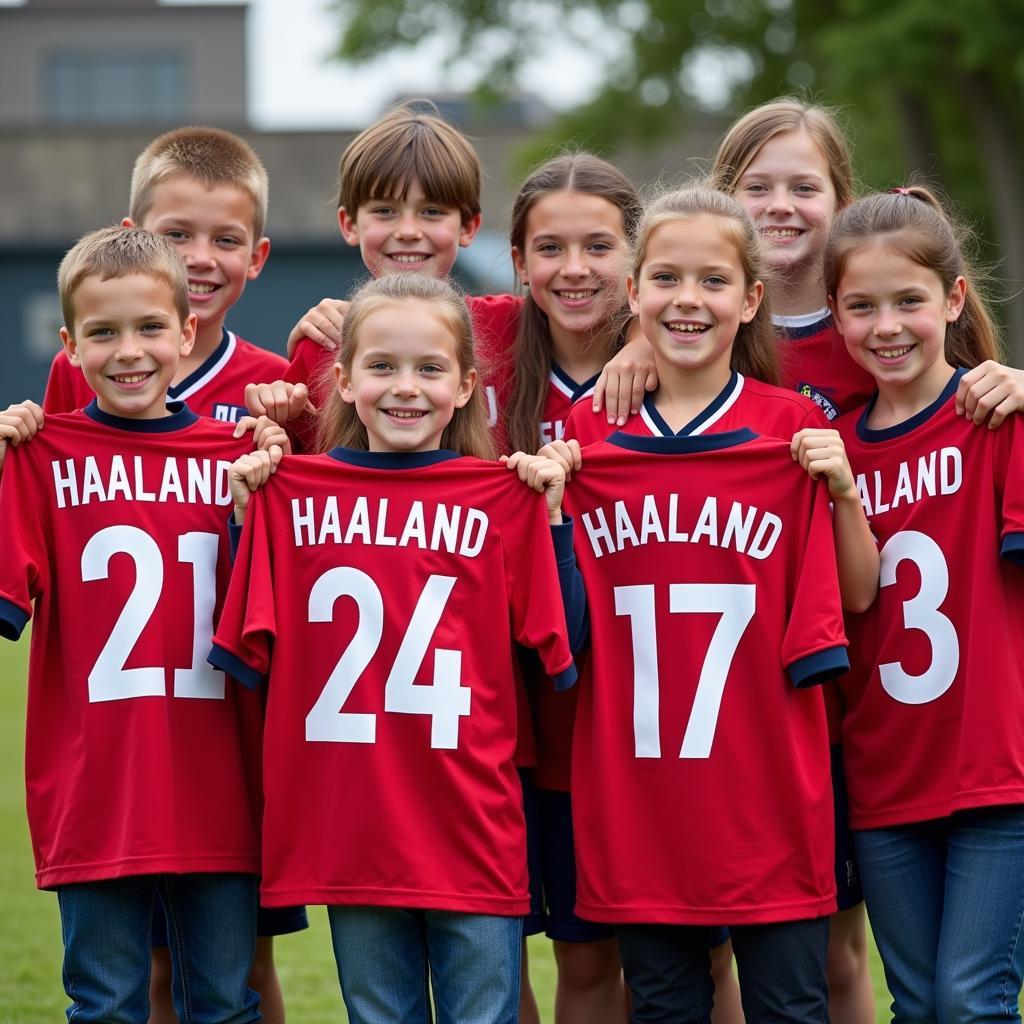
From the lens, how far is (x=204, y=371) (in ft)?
13.9

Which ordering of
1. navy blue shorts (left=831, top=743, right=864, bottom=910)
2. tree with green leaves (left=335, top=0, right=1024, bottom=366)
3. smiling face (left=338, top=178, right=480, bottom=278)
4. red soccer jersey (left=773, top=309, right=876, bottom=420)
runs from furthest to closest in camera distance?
1. tree with green leaves (left=335, top=0, right=1024, bottom=366)
2. smiling face (left=338, top=178, right=480, bottom=278)
3. red soccer jersey (left=773, top=309, right=876, bottom=420)
4. navy blue shorts (left=831, top=743, right=864, bottom=910)

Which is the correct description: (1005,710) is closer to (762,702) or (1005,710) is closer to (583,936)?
(762,702)

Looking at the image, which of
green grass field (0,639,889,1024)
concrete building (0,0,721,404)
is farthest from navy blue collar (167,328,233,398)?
concrete building (0,0,721,404)

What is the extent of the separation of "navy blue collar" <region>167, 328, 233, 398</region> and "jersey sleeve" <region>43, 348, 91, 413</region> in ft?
0.80

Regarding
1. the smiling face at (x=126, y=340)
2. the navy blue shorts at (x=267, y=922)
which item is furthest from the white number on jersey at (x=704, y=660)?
the smiling face at (x=126, y=340)

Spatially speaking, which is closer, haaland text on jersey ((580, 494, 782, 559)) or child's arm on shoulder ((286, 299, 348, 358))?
haaland text on jersey ((580, 494, 782, 559))

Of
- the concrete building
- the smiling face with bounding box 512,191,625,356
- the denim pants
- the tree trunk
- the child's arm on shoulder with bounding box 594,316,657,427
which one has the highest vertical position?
the concrete building

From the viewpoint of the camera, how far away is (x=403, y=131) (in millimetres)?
4523

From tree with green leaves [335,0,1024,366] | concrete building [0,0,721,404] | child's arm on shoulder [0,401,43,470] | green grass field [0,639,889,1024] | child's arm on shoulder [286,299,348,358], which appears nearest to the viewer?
child's arm on shoulder [0,401,43,470]

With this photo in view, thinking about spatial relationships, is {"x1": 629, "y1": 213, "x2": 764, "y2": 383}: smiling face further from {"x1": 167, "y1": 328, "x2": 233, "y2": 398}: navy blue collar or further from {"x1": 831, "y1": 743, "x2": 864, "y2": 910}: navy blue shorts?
{"x1": 167, "y1": 328, "x2": 233, "y2": 398}: navy blue collar

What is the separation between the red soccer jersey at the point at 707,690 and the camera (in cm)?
344

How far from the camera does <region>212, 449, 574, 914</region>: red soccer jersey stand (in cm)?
342

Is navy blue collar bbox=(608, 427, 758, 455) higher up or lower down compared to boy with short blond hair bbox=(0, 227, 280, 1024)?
higher up

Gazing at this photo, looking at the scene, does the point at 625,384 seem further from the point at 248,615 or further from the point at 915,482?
the point at 248,615
